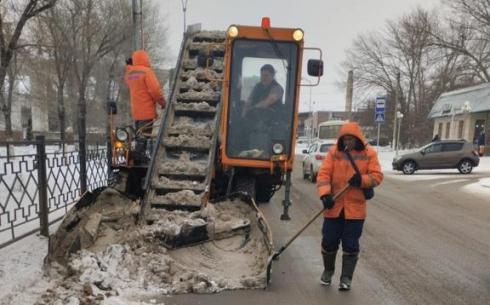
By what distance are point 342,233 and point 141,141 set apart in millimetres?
3624

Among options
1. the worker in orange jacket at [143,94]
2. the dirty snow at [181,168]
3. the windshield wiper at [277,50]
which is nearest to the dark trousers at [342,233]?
the dirty snow at [181,168]

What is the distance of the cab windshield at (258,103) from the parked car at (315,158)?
351 inches

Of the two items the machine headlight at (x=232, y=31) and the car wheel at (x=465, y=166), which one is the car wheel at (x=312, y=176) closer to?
the car wheel at (x=465, y=166)

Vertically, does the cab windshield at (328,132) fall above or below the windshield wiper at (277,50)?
below

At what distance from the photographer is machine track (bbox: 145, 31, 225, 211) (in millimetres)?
5777

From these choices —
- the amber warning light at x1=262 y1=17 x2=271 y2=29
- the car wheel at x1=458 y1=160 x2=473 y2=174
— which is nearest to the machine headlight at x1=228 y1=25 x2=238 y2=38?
the amber warning light at x1=262 y1=17 x2=271 y2=29

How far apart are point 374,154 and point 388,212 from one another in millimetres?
5479

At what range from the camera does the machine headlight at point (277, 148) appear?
643 centimetres

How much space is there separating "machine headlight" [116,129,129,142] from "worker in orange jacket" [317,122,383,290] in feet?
10.2

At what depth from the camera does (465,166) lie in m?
19.8

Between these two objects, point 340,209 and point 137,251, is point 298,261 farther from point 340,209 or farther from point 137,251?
point 137,251

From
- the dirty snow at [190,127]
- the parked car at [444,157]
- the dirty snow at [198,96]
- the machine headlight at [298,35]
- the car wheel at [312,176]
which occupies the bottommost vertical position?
the car wheel at [312,176]

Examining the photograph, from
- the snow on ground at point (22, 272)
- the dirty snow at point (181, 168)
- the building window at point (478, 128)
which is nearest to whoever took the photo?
the snow on ground at point (22, 272)

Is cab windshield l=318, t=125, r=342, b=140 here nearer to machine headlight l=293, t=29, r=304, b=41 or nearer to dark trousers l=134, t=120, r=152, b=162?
dark trousers l=134, t=120, r=152, b=162
